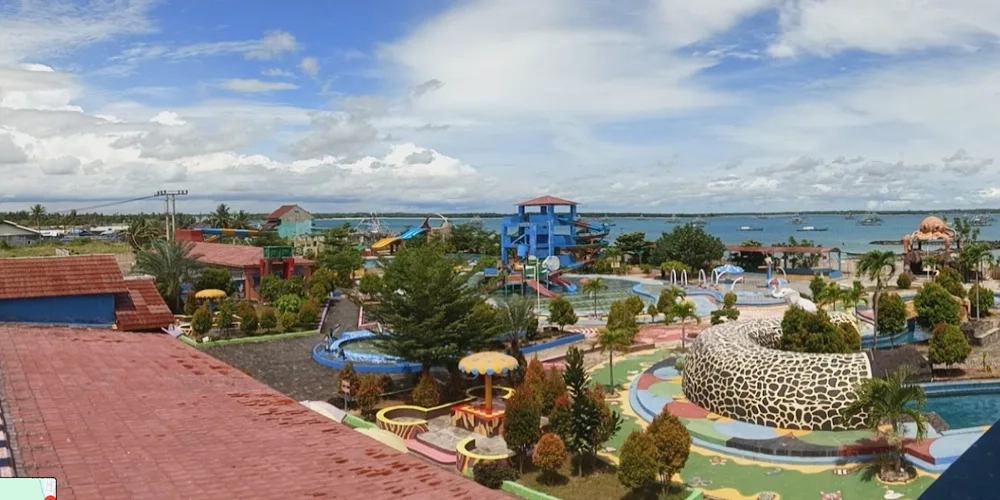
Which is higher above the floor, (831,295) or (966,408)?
(831,295)

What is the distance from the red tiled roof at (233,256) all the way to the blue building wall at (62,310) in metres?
33.2

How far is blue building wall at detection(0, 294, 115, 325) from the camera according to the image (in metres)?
12.4

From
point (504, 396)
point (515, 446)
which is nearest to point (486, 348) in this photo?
point (504, 396)

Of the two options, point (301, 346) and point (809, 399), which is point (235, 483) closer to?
point (809, 399)

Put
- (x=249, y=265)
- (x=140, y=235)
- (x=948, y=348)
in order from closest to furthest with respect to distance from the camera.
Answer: (x=948, y=348)
(x=249, y=265)
(x=140, y=235)

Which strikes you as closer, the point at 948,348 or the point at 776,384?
the point at 776,384

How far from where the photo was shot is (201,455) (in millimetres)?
6789

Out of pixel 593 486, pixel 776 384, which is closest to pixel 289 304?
pixel 593 486

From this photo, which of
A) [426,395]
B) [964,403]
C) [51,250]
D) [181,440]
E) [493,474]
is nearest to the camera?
[181,440]

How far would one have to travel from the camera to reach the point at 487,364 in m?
19.0

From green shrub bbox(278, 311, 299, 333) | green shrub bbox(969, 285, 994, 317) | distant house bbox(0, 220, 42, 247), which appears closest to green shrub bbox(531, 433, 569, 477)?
green shrub bbox(278, 311, 299, 333)

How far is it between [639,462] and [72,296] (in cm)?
1085

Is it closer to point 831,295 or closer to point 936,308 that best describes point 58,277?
point 831,295

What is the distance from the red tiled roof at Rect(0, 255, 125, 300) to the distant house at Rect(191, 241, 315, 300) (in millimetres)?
31386
